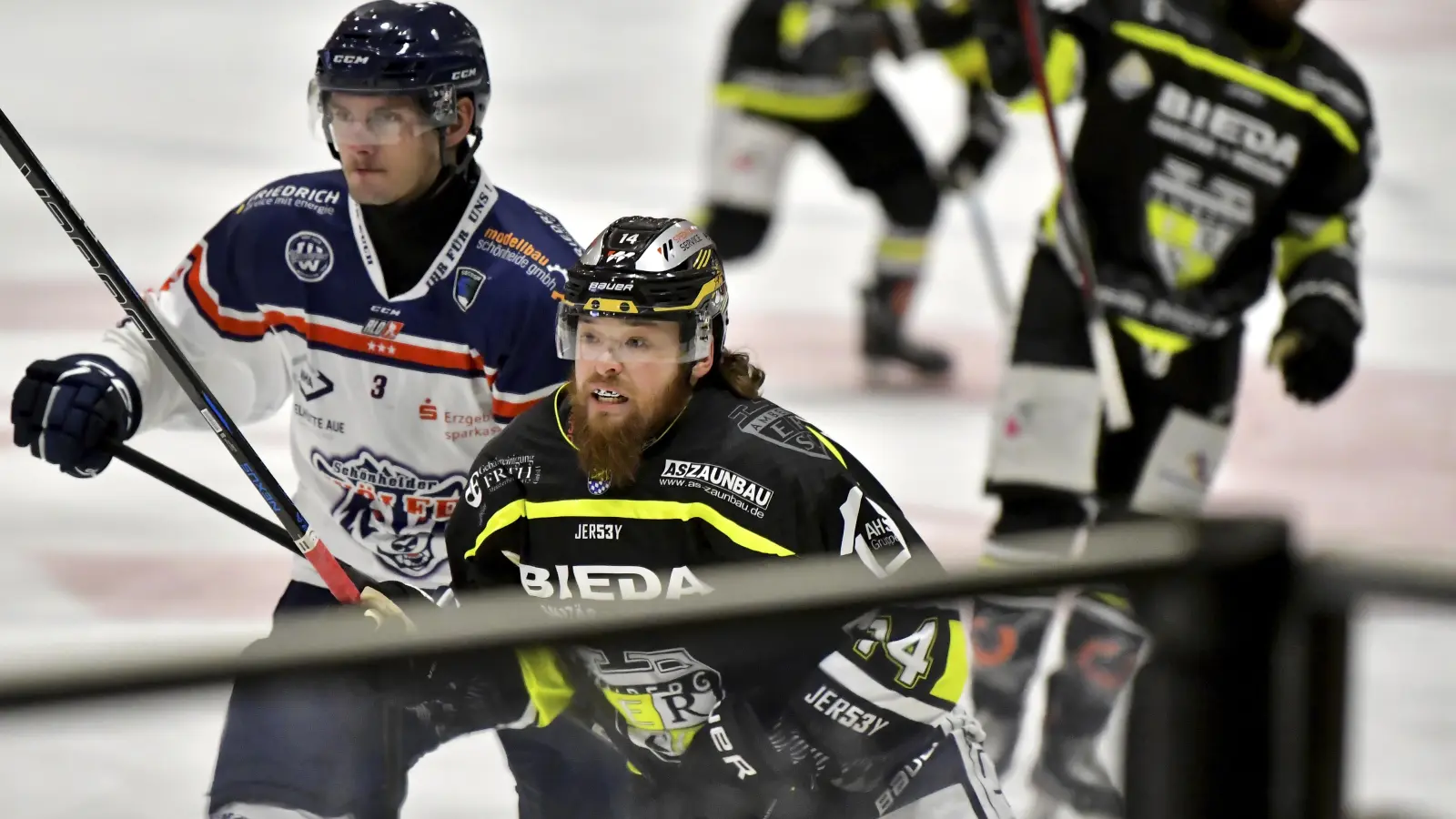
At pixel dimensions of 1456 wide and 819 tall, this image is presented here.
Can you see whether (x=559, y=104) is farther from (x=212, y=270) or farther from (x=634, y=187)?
(x=212, y=270)

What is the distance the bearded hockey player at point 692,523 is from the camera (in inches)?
85.0

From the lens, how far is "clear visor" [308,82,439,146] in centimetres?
275

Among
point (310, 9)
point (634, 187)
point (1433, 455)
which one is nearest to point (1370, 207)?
point (1433, 455)

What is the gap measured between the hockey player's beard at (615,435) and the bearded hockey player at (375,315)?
31 cm

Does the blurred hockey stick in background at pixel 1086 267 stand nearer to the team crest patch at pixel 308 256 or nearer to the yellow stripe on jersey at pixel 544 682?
the team crest patch at pixel 308 256

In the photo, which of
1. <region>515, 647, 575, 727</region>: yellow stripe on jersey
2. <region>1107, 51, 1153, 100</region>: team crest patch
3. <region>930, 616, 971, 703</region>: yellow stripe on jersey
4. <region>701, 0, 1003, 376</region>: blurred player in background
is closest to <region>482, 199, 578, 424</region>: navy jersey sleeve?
<region>930, 616, 971, 703</region>: yellow stripe on jersey

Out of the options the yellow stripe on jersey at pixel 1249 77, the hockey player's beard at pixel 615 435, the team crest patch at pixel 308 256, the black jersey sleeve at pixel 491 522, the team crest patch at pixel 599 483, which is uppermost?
the yellow stripe on jersey at pixel 1249 77

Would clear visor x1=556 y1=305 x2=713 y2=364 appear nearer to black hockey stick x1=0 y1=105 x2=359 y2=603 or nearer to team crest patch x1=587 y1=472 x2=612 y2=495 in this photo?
team crest patch x1=587 y1=472 x2=612 y2=495

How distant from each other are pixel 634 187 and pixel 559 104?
3.53 ft

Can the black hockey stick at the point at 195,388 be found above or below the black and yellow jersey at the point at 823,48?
below

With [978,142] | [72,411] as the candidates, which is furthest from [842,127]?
→ [72,411]

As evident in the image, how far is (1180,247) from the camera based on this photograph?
12.5ft

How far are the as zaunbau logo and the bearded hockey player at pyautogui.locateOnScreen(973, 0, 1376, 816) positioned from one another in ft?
4.14

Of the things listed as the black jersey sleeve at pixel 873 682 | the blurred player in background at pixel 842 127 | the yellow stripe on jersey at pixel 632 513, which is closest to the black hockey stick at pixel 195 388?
the yellow stripe on jersey at pixel 632 513
